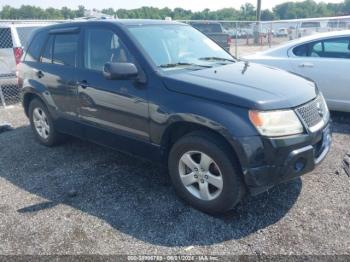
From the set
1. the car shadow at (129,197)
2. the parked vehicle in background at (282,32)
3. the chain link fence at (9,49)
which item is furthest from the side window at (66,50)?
the parked vehicle in background at (282,32)

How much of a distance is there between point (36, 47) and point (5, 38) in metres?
3.79

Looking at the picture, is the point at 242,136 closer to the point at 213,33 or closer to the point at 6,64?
the point at 6,64

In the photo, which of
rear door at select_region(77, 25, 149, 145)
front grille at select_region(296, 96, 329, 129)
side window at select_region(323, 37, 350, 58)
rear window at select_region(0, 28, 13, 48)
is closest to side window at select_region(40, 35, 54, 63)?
rear door at select_region(77, 25, 149, 145)

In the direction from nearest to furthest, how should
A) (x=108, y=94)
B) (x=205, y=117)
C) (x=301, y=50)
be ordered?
1. (x=205, y=117)
2. (x=108, y=94)
3. (x=301, y=50)

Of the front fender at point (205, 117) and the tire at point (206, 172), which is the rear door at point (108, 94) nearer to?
the front fender at point (205, 117)

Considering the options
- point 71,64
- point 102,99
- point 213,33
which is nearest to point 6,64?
point 71,64

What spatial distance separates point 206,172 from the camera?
10.8 ft

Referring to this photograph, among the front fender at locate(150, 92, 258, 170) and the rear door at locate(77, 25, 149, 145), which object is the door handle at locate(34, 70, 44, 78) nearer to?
the rear door at locate(77, 25, 149, 145)

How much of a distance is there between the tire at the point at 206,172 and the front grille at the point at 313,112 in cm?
73

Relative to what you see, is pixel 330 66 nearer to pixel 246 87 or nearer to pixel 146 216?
pixel 246 87

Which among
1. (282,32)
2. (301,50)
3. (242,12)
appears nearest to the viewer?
(301,50)

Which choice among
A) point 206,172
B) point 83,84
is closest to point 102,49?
point 83,84

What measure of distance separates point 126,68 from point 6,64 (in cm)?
608

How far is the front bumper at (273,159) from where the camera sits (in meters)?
2.91
